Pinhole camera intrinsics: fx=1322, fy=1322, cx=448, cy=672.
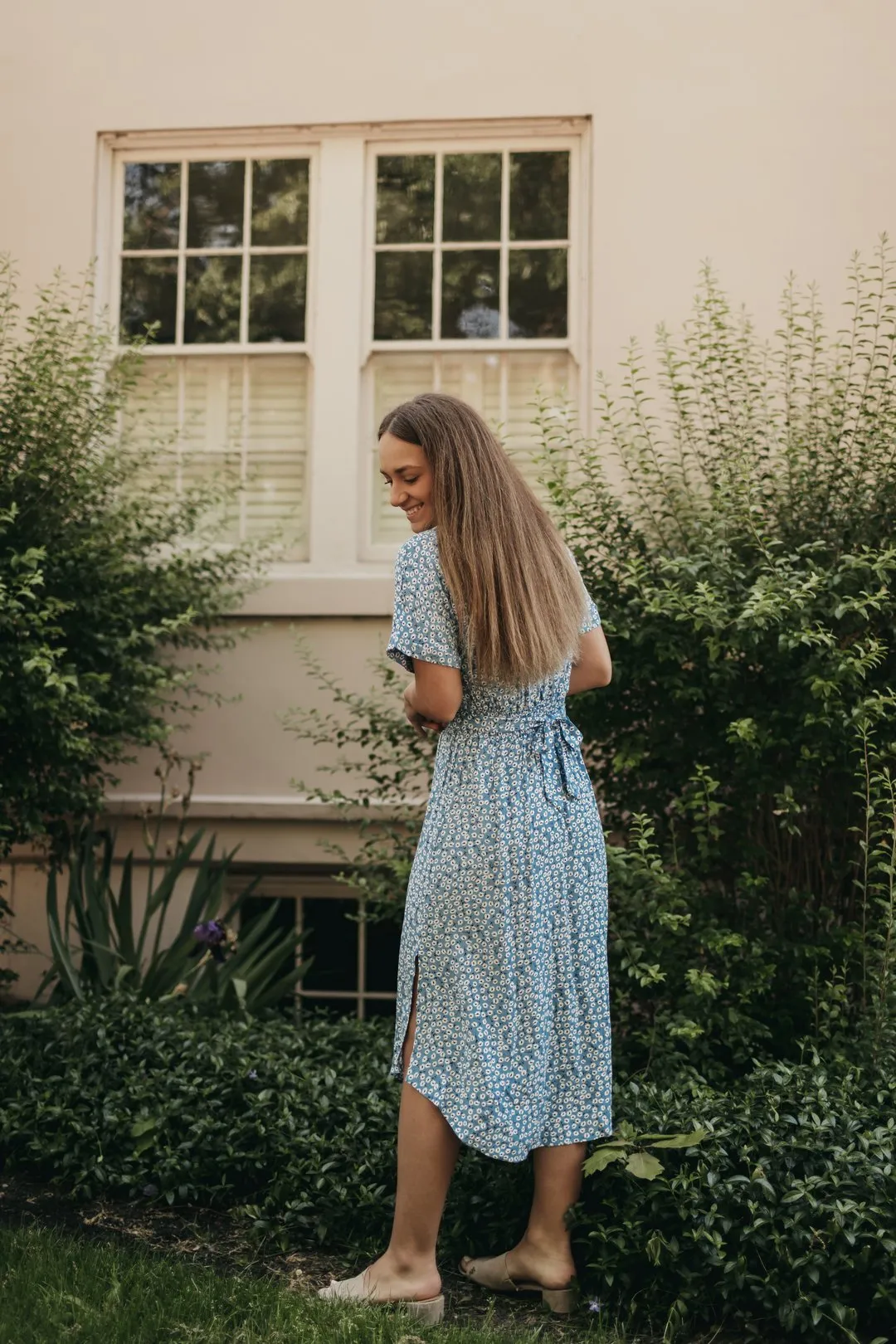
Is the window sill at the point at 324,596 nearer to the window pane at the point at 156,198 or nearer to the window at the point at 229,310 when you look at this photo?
the window at the point at 229,310

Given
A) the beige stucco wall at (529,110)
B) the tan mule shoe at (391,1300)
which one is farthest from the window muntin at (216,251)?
the tan mule shoe at (391,1300)

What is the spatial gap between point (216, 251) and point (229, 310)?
11.1 inches

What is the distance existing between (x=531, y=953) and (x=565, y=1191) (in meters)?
0.62

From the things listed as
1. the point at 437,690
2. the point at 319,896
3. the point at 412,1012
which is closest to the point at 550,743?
the point at 437,690

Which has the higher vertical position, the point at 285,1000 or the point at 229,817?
the point at 229,817

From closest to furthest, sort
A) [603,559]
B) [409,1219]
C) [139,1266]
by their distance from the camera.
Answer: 1. [409,1219]
2. [139,1266]
3. [603,559]

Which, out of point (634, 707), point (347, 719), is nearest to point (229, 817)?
point (347, 719)

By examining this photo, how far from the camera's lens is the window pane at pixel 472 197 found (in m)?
5.86

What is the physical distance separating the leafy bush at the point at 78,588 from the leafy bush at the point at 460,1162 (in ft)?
3.28

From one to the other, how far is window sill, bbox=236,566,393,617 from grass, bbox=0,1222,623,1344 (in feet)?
9.36

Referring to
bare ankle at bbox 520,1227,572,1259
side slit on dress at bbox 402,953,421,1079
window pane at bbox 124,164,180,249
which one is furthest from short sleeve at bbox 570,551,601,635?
window pane at bbox 124,164,180,249

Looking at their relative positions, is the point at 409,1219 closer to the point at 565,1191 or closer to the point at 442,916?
the point at 565,1191

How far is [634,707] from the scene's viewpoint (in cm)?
454

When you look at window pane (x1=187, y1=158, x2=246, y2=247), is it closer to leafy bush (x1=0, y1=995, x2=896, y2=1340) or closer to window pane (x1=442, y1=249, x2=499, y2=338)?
window pane (x1=442, y1=249, x2=499, y2=338)
